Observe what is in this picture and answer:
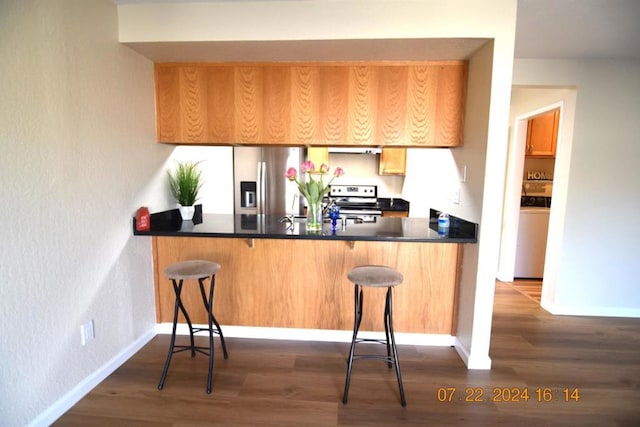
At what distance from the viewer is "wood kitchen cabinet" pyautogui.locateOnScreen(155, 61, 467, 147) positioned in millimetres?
2301

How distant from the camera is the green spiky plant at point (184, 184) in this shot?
2596 mm

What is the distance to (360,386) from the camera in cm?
195

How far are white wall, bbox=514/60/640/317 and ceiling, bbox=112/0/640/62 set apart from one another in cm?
39

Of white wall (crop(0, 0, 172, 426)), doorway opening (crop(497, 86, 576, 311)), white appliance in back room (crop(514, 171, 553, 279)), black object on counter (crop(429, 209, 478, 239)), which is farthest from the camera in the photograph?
white appliance in back room (crop(514, 171, 553, 279))

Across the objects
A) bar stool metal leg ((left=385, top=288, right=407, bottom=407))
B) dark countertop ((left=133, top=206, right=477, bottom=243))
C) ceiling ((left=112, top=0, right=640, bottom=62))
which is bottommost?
bar stool metal leg ((left=385, top=288, right=407, bottom=407))

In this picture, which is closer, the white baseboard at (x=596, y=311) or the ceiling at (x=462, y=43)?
the ceiling at (x=462, y=43)

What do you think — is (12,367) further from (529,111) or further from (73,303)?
(529,111)

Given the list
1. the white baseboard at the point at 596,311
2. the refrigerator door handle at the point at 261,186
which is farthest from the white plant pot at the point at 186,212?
the white baseboard at the point at 596,311

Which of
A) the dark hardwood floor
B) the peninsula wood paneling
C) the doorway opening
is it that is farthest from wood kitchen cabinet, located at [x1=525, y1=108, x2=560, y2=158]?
the peninsula wood paneling

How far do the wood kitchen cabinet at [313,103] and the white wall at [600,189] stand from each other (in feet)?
3.96

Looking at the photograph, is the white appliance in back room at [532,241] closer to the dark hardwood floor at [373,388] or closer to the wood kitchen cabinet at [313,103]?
the dark hardwood floor at [373,388]

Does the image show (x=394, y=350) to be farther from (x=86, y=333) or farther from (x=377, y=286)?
(x=86, y=333)

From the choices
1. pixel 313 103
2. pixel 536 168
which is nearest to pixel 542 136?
Result: pixel 536 168

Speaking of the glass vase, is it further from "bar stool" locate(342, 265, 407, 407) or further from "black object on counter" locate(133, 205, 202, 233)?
"black object on counter" locate(133, 205, 202, 233)
